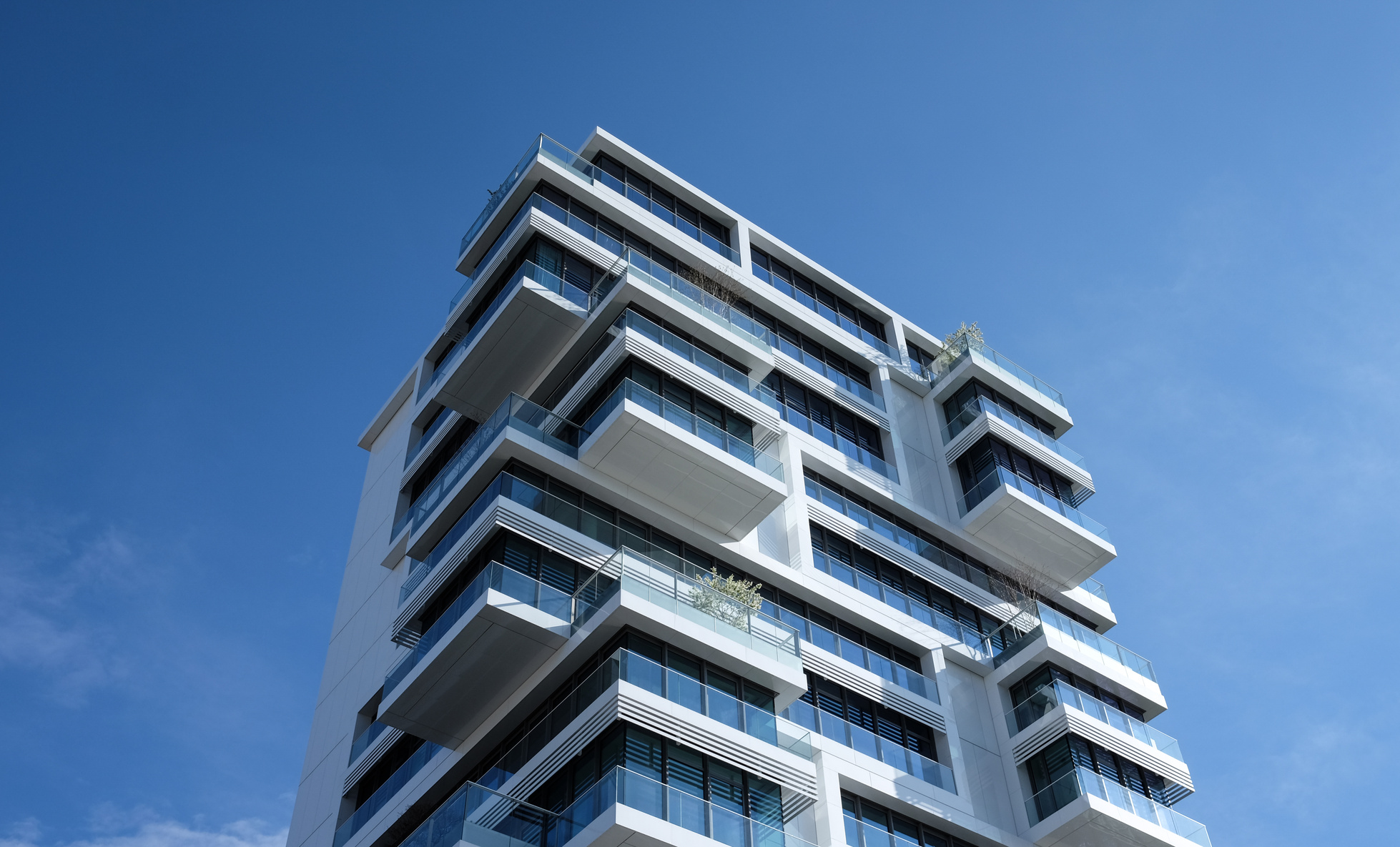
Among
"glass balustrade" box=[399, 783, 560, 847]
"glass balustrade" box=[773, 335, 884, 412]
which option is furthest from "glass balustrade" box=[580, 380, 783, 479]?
"glass balustrade" box=[399, 783, 560, 847]

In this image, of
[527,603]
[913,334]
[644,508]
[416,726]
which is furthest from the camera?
[913,334]

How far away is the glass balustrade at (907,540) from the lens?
34062 millimetres

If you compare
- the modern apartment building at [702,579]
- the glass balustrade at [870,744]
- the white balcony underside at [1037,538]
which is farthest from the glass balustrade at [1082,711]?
the white balcony underside at [1037,538]

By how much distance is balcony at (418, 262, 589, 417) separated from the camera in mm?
32344

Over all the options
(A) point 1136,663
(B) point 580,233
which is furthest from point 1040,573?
(B) point 580,233

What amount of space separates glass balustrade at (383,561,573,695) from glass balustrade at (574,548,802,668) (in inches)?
13.8

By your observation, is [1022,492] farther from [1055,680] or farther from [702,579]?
[702,579]

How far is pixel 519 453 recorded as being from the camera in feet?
93.7

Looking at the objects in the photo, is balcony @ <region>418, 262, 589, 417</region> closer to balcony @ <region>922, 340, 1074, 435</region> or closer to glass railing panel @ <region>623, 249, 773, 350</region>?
glass railing panel @ <region>623, 249, 773, 350</region>

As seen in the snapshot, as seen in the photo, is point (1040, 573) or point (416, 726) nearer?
point (416, 726)

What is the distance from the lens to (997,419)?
37.4 metres

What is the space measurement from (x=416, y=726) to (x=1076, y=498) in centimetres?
2068

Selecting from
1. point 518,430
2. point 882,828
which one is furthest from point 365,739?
point 882,828

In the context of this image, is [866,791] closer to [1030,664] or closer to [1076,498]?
[1030,664]
